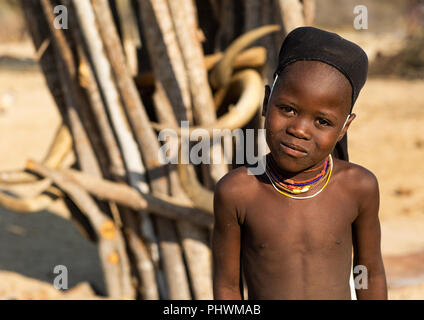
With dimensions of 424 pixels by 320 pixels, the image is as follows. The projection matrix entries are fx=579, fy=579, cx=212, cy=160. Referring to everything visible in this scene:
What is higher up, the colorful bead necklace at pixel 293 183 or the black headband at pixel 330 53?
the black headband at pixel 330 53

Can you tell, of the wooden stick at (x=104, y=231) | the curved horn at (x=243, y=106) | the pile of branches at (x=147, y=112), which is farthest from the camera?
the wooden stick at (x=104, y=231)

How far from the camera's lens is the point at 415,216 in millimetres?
6316

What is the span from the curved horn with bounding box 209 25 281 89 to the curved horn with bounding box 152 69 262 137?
10 cm

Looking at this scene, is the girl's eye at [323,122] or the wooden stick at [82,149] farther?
the wooden stick at [82,149]

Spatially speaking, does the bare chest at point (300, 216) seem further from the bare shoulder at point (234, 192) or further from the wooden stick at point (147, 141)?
the wooden stick at point (147, 141)

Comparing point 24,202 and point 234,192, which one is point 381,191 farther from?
point 234,192

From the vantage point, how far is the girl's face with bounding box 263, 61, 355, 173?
152cm

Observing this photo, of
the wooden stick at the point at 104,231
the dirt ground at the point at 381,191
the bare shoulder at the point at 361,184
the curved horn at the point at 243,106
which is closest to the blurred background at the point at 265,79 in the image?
the dirt ground at the point at 381,191

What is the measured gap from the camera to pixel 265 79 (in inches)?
141

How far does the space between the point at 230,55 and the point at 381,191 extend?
14.3 feet

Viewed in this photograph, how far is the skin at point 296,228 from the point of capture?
→ 1591mm

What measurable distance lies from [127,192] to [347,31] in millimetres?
19316

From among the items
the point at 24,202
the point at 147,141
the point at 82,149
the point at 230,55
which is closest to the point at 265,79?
the point at 230,55
